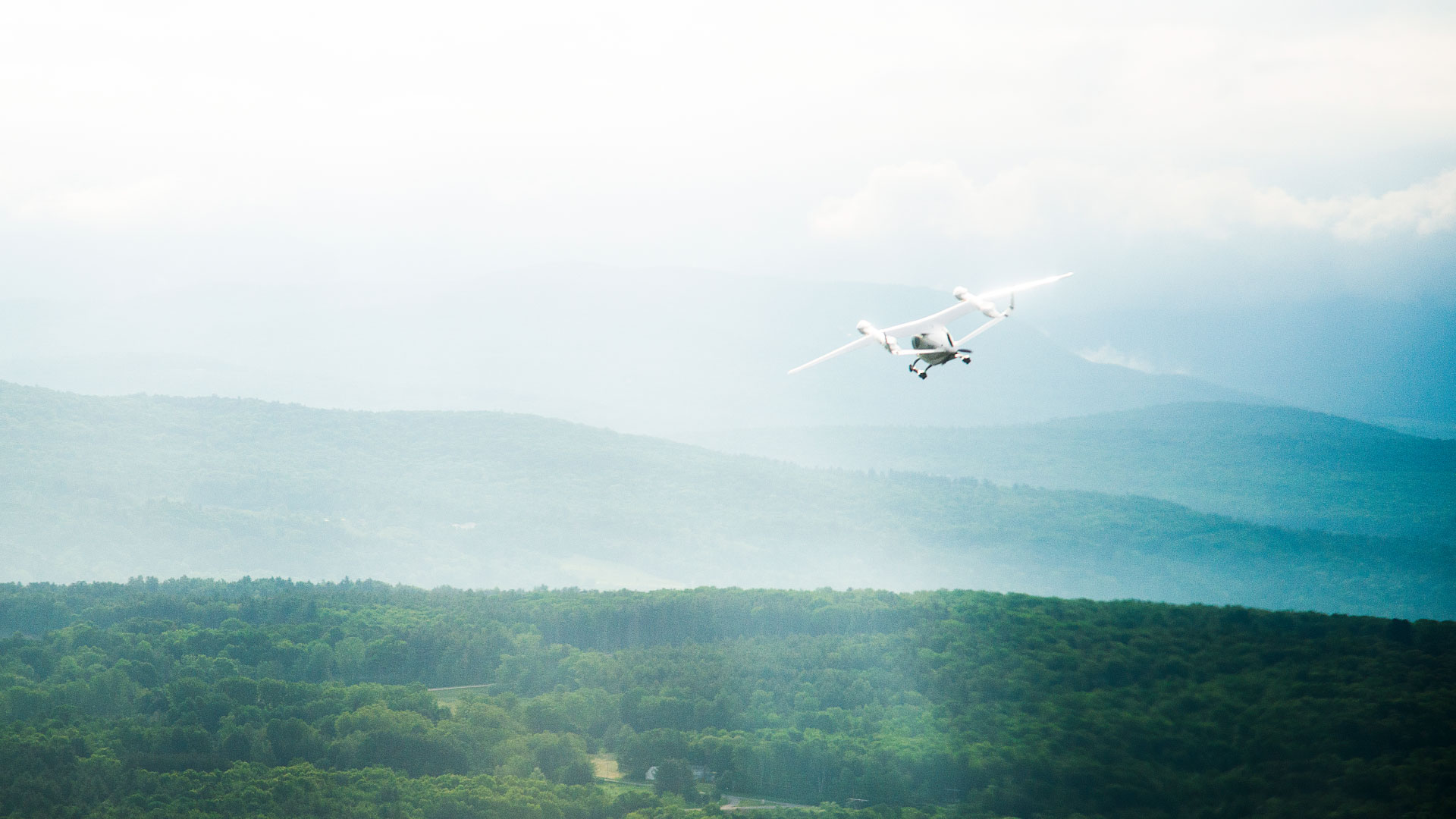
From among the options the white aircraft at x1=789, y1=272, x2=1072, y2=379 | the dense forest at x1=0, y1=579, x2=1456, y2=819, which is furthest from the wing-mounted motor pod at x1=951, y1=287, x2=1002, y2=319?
the dense forest at x1=0, y1=579, x2=1456, y2=819

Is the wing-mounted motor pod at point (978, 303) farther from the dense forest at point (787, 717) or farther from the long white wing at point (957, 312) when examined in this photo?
the dense forest at point (787, 717)

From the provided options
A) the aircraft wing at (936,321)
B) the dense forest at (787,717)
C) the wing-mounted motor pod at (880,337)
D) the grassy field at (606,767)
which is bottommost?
the grassy field at (606,767)

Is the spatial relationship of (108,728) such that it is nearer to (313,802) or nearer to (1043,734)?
(313,802)

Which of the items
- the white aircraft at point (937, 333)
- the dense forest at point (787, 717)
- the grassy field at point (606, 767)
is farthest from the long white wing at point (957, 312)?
the grassy field at point (606, 767)

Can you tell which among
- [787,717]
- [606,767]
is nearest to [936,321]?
[606,767]

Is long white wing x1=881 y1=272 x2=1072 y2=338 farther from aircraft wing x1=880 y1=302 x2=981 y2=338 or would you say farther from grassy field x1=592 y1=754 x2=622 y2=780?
grassy field x1=592 y1=754 x2=622 y2=780

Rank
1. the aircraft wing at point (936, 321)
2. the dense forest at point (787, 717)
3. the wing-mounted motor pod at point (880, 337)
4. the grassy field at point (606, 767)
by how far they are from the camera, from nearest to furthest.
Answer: the aircraft wing at point (936, 321), the wing-mounted motor pod at point (880, 337), the dense forest at point (787, 717), the grassy field at point (606, 767)

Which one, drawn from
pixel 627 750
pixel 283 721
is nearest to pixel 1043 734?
pixel 627 750

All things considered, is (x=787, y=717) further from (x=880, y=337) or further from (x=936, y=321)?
(x=880, y=337)
